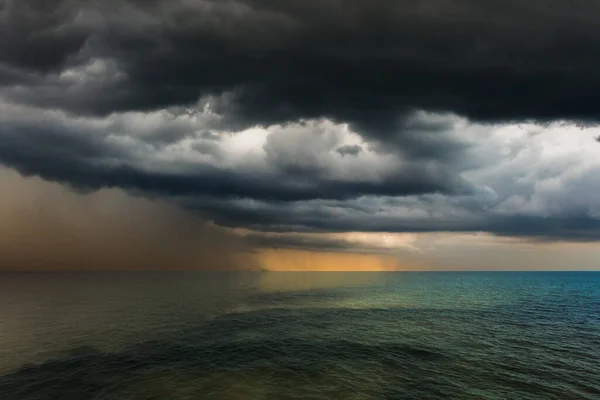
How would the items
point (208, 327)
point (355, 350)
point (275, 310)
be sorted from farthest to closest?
point (275, 310) → point (208, 327) → point (355, 350)

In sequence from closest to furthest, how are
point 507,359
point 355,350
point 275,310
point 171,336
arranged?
point 507,359 < point 355,350 < point 171,336 < point 275,310

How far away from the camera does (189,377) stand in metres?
38.8

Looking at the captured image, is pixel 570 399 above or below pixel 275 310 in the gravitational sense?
above

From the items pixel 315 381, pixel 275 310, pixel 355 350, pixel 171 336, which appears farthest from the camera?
pixel 275 310

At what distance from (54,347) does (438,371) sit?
57.0m

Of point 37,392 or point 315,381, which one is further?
point 315,381

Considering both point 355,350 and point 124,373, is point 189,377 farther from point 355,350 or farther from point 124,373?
point 355,350

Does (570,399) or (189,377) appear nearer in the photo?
(570,399)

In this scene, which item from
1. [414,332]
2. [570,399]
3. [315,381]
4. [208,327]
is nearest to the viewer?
[570,399]

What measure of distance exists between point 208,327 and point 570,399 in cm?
5880

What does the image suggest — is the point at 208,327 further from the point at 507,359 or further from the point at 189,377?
the point at 507,359

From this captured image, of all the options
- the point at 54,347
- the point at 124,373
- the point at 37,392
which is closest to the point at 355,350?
the point at 124,373

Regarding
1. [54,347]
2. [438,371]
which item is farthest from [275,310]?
[438,371]

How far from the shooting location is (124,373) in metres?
40.1
